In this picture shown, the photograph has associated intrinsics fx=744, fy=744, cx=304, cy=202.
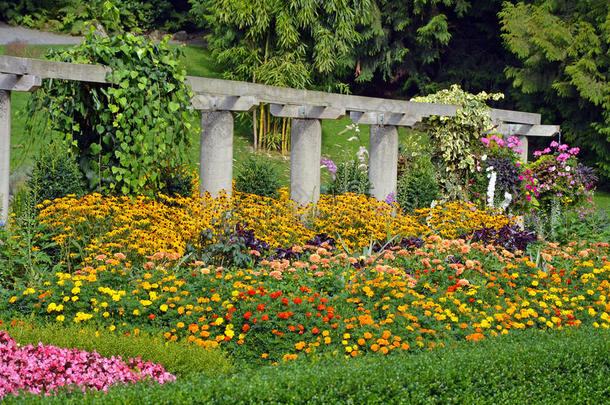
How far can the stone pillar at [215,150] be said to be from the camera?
7.99 metres

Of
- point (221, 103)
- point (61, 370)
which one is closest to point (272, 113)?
point (221, 103)

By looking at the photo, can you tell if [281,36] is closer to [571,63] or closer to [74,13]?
[571,63]

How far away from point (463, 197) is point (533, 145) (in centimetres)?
1118

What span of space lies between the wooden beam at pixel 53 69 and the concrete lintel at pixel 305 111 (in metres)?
2.08

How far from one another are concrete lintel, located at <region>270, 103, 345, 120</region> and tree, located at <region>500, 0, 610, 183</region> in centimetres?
1109

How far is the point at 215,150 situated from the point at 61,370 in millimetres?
4128

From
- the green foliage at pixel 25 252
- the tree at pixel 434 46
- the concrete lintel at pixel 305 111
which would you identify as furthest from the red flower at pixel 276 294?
the tree at pixel 434 46

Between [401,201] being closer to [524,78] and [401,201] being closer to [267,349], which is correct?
[267,349]

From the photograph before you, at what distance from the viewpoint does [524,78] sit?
19.6 meters

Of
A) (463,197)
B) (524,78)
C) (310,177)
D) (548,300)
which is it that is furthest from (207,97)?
(524,78)

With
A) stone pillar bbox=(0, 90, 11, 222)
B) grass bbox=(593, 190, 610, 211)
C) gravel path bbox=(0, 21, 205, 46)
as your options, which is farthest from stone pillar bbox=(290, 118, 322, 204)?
gravel path bbox=(0, 21, 205, 46)

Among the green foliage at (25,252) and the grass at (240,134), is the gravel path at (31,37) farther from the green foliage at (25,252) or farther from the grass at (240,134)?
the green foliage at (25,252)

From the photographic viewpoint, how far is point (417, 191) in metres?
10.6

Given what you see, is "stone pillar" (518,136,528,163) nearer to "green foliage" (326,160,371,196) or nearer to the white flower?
the white flower
